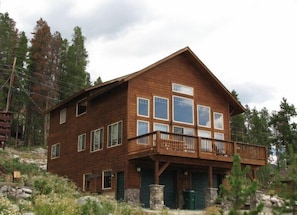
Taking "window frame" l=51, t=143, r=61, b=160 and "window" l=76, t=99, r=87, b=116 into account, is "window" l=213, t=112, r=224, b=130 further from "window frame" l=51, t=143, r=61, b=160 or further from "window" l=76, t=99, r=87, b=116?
"window frame" l=51, t=143, r=61, b=160

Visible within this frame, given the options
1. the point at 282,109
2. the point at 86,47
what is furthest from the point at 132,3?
the point at 86,47

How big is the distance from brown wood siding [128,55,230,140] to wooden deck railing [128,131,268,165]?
1.00 meters

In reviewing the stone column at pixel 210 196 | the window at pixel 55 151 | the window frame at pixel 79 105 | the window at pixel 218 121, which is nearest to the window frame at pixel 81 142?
the window frame at pixel 79 105

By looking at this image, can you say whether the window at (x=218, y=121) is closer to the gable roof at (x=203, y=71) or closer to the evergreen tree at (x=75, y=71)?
the gable roof at (x=203, y=71)

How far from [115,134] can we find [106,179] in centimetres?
233

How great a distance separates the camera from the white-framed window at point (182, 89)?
73.5 ft

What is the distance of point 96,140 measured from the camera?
2283 cm

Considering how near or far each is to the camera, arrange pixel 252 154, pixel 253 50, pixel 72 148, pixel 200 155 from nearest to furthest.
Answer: pixel 253 50 → pixel 200 155 → pixel 252 154 → pixel 72 148

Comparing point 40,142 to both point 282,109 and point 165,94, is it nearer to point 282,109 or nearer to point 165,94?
point 282,109

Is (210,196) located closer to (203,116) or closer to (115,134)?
(203,116)

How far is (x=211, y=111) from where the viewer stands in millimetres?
23562

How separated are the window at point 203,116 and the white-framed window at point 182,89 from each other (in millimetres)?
942

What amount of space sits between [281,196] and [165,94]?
1292cm

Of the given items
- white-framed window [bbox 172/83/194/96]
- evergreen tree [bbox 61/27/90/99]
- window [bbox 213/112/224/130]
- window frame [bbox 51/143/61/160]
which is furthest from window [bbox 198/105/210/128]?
evergreen tree [bbox 61/27/90/99]
